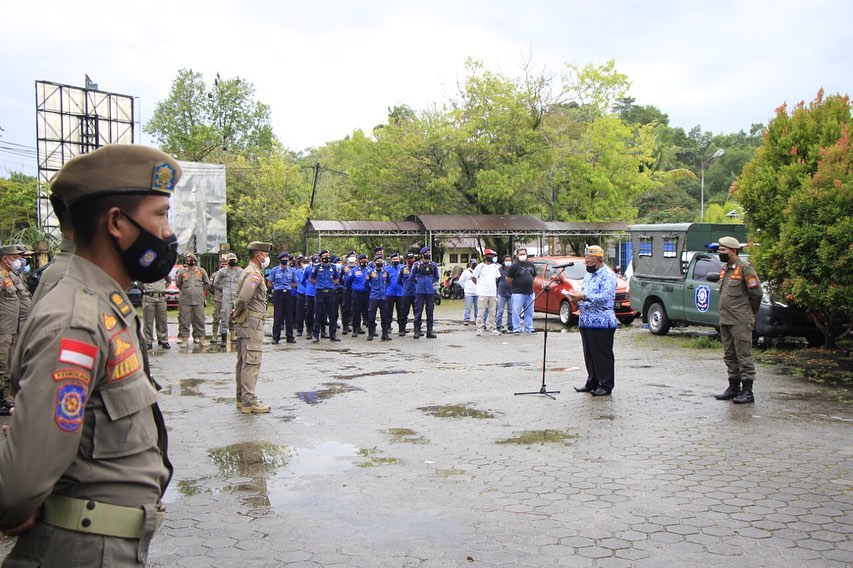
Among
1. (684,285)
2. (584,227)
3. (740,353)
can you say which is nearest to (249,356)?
(740,353)

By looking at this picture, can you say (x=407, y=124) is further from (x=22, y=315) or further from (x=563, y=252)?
(x=22, y=315)

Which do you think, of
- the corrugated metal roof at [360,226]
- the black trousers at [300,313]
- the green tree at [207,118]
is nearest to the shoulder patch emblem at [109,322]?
the black trousers at [300,313]

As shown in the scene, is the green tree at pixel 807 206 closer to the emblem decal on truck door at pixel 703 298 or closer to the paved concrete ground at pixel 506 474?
the paved concrete ground at pixel 506 474

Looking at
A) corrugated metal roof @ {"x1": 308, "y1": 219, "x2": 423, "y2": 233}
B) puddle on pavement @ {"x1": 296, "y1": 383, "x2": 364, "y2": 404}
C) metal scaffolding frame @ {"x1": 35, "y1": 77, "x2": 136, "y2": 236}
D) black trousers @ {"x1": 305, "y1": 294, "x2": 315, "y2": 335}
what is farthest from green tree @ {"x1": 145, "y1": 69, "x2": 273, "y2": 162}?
puddle on pavement @ {"x1": 296, "y1": 383, "x2": 364, "y2": 404}

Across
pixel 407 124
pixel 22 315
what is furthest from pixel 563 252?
pixel 22 315

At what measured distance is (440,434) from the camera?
7934mm

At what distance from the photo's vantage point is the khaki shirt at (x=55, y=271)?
2266 millimetres

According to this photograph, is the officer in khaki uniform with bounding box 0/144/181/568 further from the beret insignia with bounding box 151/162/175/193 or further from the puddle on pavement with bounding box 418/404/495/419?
the puddle on pavement with bounding box 418/404/495/419

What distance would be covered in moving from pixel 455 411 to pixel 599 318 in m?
2.36

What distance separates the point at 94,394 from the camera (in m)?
2.19

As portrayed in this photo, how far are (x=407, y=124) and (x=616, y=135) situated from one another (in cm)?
1101

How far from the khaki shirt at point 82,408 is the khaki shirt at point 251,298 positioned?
6.83 meters

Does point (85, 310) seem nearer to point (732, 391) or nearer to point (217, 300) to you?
point (732, 391)

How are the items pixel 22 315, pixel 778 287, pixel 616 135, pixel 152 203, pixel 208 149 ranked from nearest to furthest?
1. pixel 152 203
2. pixel 22 315
3. pixel 778 287
4. pixel 616 135
5. pixel 208 149
